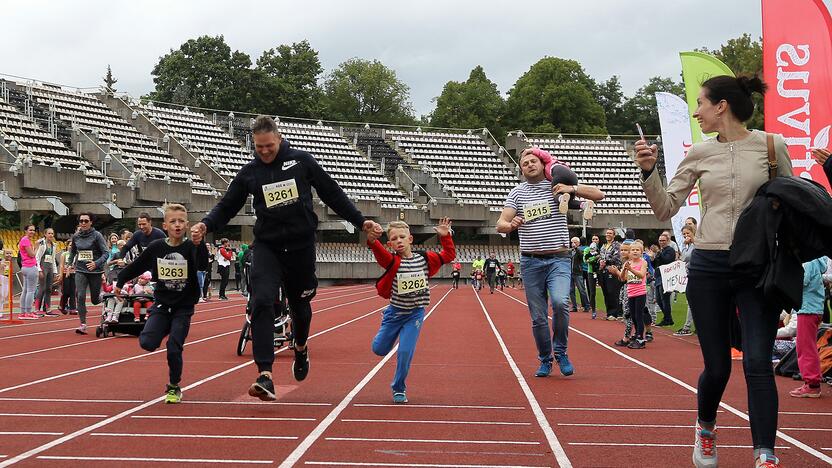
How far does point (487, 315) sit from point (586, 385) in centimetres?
1343

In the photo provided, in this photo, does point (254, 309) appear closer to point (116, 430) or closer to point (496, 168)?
point (116, 430)

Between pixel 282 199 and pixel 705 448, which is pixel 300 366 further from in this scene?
pixel 705 448

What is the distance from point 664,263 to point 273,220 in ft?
39.5

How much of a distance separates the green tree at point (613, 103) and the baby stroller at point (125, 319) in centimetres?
9047

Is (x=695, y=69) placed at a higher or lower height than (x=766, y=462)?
higher

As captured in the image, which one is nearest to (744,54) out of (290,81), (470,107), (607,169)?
(607,169)

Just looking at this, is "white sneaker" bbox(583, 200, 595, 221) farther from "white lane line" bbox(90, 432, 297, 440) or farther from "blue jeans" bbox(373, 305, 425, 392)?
"white lane line" bbox(90, 432, 297, 440)

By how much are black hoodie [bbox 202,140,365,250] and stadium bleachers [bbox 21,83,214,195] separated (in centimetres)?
3691

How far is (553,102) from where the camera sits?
86.6 meters

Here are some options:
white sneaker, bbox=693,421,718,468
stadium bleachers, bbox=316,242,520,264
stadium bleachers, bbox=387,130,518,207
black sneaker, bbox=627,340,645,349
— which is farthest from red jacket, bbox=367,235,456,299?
stadium bleachers, bbox=387,130,518,207

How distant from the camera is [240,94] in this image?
8269 cm

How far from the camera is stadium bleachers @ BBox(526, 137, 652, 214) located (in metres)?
59.9

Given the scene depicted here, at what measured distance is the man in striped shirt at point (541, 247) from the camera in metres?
8.84

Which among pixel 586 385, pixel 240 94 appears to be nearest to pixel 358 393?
pixel 586 385
